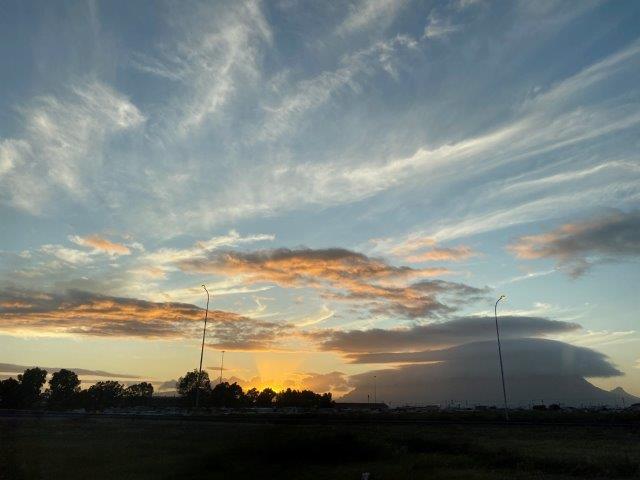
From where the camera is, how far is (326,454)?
3103 centimetres

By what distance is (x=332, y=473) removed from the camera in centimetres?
2502

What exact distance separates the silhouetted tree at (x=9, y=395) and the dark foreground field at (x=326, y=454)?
459ft

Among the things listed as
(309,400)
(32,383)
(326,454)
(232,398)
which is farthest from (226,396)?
(326,454)

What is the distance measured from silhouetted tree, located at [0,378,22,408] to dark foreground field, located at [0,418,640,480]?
139796 millimetres

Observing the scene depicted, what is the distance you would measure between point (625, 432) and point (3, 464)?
45540 mm

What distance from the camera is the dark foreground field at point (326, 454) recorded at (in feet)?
79.2

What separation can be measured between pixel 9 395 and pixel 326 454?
170653mm

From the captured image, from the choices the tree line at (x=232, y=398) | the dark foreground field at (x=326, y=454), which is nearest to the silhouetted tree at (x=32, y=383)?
the tree line at (x=232, y=398)

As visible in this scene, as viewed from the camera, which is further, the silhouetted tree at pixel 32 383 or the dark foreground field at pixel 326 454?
the silhouetted tree at pixel 32 383

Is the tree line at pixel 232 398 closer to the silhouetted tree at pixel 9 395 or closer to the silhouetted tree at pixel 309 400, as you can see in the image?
the silhouetted tree at pixel 309 400

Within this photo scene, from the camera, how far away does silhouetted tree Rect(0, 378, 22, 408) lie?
511ft

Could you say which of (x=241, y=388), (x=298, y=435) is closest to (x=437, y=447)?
(x=298, y=435)

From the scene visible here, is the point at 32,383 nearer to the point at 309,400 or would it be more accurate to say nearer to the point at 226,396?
the point at 226,396

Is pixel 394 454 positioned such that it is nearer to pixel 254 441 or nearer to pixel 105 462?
pixel 254 441
